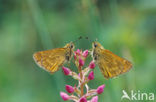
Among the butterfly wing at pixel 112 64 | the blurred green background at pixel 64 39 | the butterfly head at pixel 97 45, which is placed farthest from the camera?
the blurred green background at pixel 64 39

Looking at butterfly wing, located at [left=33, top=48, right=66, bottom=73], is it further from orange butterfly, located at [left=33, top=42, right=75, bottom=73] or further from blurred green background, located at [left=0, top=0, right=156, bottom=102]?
blurred green background, located at [left=0, top=0, right=156, bottom=102]

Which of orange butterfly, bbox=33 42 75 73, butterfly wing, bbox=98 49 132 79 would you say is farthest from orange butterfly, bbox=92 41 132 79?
orange butterfly, bbox=33 42 75 73

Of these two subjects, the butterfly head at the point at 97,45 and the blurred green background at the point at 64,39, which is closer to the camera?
the butterfly head at the point at 97,45

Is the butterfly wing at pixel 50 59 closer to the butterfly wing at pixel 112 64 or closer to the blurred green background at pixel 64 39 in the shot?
the butterfly wing at pixel 112 64

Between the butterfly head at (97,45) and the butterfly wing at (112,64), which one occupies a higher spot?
the butterfly head at (97,45)

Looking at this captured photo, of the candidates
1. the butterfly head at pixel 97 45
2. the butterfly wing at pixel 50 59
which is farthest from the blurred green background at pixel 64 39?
the butterfly wing at pixel 50 59

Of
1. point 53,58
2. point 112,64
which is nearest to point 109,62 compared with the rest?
point 112,64

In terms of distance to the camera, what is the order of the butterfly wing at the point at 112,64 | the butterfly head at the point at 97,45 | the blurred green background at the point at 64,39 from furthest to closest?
the blurred green background at the point at 64,39
the butterfly head at the point at 97,45
the butterfly wing at the point at 112,64
